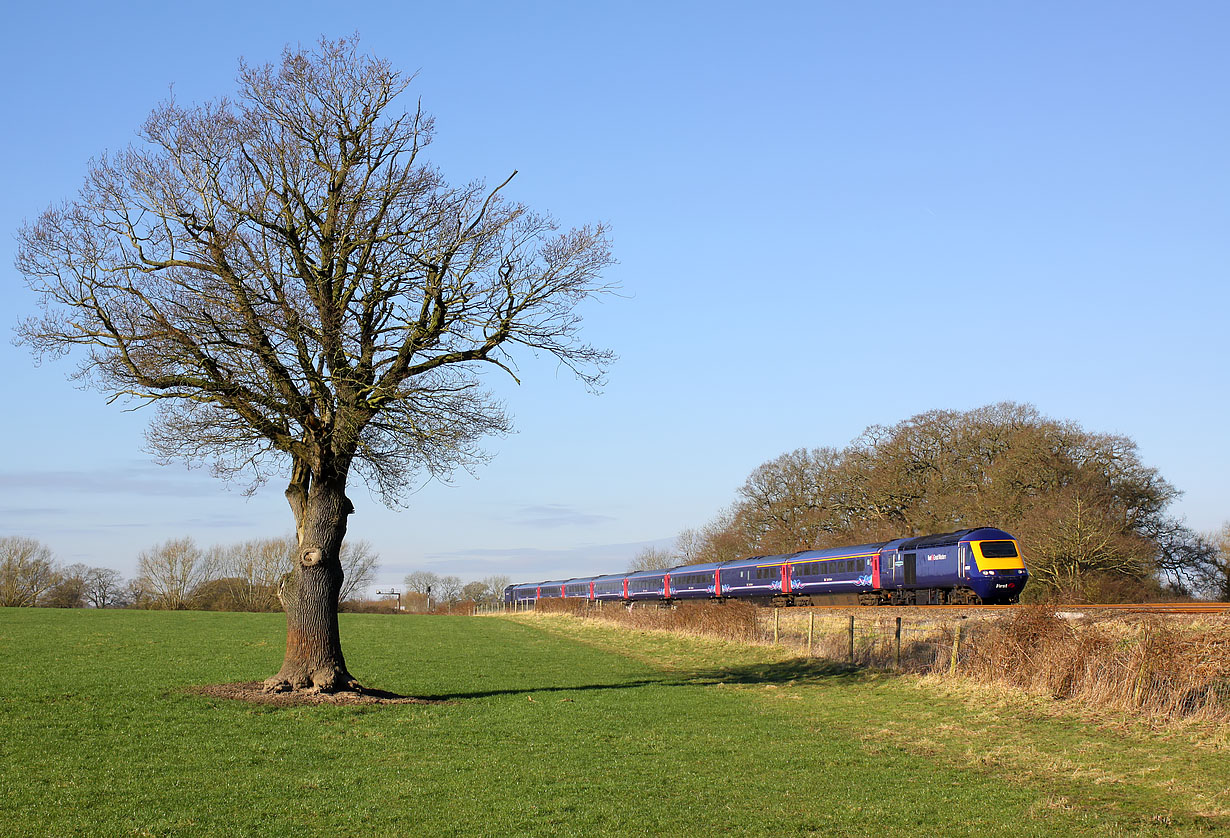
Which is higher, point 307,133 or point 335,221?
point 307,133

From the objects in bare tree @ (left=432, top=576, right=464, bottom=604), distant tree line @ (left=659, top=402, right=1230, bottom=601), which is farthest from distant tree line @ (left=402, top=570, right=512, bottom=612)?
distant tree line @ (left=659, top=402, right=1230, bottom=601)

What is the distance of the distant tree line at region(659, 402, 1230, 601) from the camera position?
42.1 meters

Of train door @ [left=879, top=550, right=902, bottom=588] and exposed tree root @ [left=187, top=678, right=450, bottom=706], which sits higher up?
train door @ [left=879, top=550, right=902, bottom=588]

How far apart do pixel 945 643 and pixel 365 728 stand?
44.8ft

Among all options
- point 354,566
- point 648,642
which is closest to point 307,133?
point 648,642

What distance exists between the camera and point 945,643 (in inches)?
842

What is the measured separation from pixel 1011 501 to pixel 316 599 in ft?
133

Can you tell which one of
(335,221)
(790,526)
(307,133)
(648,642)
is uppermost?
(307,133)

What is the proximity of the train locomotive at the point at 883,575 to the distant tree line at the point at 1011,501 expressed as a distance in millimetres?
5677

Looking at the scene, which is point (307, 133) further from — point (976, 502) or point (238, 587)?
point (238, 587)

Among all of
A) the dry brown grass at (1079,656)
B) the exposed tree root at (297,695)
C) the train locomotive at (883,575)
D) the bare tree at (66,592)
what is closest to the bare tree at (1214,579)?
the train locomotive at (883,575)

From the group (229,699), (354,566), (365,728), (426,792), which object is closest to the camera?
(426,792)

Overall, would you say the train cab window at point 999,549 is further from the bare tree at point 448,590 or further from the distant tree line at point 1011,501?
the bare tree at point 448,590

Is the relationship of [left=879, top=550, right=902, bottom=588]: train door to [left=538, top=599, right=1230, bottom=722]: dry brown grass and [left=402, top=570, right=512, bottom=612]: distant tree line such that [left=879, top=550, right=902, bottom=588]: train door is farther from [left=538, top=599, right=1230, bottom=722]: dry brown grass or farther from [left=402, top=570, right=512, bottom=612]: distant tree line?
[left=402, top=570, right=512, bottom=612]: distant tree line
